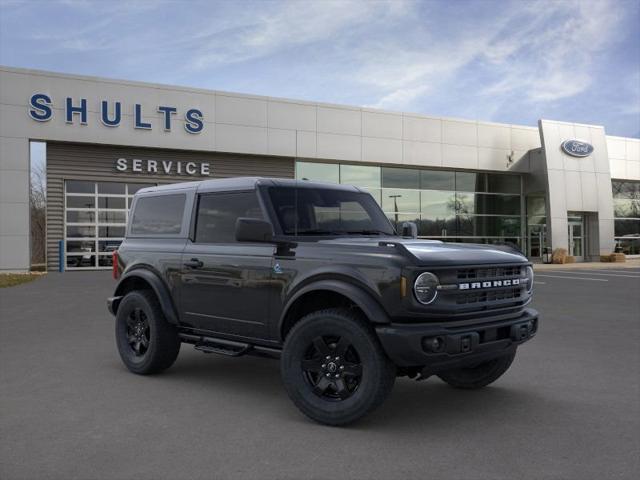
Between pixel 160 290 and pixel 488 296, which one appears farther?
pixel 160 290

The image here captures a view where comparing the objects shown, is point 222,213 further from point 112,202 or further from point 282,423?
point 112,202

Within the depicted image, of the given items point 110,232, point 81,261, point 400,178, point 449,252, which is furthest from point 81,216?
Result: point 449,252

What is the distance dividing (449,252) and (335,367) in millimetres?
1179

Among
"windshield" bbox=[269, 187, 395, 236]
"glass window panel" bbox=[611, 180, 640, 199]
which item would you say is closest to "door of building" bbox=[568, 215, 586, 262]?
"glass window panel" bbox=[611, 180, 640, 199]

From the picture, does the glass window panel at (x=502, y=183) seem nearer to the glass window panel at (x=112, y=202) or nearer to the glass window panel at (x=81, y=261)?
the glass window panel at (x=112, y=202)

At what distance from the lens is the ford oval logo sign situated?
30.1 meters

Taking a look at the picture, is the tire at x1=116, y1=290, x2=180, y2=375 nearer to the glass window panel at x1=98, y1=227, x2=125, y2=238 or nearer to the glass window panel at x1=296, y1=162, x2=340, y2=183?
the glass window panel at x1=98, y1=227, x2=125, y2=238

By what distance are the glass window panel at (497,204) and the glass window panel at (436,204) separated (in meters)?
1.75

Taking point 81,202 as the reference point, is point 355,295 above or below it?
below

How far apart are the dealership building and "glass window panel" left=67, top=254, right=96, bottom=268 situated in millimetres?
41

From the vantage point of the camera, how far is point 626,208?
1389 inches

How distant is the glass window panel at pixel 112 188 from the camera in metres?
23.6

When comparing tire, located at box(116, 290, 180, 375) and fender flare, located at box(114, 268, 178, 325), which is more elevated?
fender flare, located at box(114, 268, 178, 325)

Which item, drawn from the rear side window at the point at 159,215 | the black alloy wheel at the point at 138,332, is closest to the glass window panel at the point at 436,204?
the rear side window at the point at 159,215
